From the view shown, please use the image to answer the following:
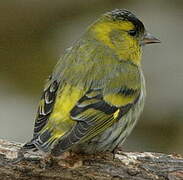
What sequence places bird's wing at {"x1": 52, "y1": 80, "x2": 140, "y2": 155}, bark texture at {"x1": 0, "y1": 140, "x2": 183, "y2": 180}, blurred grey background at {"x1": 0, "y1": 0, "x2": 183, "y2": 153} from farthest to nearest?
blurred grey background at {"x1": 0, "y1": 0, "x2": 183, "y2": 153} → bark texture at {"x1": 0, "y1": 140, "x2": 183, "y2": 180} → bird's wing at {"x1": 52, "y1": 80, "x2": 140, "y2": 155}

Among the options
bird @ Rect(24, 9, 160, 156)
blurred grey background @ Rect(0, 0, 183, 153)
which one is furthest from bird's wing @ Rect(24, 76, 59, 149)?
blurred grey background @ Rect(0, 0, 183, 153)

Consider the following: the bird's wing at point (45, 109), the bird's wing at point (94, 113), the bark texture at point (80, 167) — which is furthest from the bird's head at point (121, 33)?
the bark texture at point (80, 167)

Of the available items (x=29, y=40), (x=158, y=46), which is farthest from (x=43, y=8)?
(x=158, y=46)

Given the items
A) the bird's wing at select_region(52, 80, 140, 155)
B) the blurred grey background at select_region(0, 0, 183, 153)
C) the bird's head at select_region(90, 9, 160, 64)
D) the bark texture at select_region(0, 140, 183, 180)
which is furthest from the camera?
the blurred grey background at select_region(0, 0, 183, 153)

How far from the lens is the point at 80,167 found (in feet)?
20.3

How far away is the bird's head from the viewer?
22.9ft

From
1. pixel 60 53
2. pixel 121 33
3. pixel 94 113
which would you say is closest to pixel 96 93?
pixel 94 113

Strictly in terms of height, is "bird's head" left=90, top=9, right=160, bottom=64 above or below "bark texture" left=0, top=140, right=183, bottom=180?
above

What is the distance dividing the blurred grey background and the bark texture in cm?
291

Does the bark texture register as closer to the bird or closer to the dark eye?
the bird

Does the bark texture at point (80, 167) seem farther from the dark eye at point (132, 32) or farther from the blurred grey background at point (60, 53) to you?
the blurred grey background at point (60, 53)

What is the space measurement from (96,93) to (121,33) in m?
0.91

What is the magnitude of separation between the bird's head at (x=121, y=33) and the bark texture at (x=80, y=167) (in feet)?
3.64

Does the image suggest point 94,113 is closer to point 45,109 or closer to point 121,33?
point 45,109
